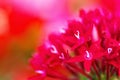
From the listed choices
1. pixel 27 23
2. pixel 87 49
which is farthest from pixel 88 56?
pixel 27 23

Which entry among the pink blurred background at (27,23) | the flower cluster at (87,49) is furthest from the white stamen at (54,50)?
the pink blurred background at (27,23)

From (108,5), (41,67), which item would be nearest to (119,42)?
(41,67)

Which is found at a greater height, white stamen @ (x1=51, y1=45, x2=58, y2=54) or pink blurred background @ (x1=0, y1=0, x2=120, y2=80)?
pink blurred background @ (x1=0, y1=0, x2=120, y2=80)

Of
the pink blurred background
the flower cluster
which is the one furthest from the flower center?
the pink blurred background

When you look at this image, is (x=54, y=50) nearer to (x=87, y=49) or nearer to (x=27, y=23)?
(x=87, y=49)

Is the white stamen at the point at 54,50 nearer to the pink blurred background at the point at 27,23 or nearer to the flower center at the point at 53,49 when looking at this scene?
the flower center at the point at 53,49

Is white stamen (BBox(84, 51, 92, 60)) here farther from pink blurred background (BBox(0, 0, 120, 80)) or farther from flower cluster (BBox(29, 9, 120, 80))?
pink blurred background (BBox(0, 0, 120, 80))
